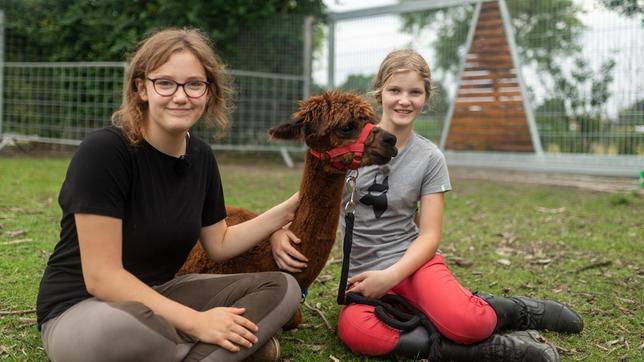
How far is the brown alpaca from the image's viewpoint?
9.03ft

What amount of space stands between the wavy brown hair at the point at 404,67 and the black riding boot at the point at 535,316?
1158 mm

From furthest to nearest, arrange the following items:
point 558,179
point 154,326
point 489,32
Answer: point 489,32, point 558,179, point 154,326

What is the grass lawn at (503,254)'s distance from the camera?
2996 millimetres

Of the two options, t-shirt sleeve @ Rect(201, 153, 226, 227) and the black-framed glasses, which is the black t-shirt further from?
the black-framed glasses

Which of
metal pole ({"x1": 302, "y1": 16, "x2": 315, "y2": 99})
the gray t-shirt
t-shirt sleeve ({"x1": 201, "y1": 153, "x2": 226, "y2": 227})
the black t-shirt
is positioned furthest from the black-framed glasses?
metal pole ({"x1": 302, "y1": 16, "x2": 315, "y2": 99})

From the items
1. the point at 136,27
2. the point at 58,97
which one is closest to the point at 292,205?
the point at 58,97

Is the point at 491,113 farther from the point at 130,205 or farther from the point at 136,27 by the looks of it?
the point at 130,205

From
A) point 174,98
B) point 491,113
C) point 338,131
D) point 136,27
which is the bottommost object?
point 338,131

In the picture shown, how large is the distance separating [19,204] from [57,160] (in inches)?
176

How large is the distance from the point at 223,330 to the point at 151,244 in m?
0.48

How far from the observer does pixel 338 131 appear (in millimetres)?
2764

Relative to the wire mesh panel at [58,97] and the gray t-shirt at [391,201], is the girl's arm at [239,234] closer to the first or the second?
the gray t-shirt at [391,201]

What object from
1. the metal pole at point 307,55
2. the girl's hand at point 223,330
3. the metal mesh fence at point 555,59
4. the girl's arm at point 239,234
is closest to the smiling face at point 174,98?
the girl's arm at point 239,234

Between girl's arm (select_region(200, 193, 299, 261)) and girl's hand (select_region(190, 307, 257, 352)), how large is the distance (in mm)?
570
